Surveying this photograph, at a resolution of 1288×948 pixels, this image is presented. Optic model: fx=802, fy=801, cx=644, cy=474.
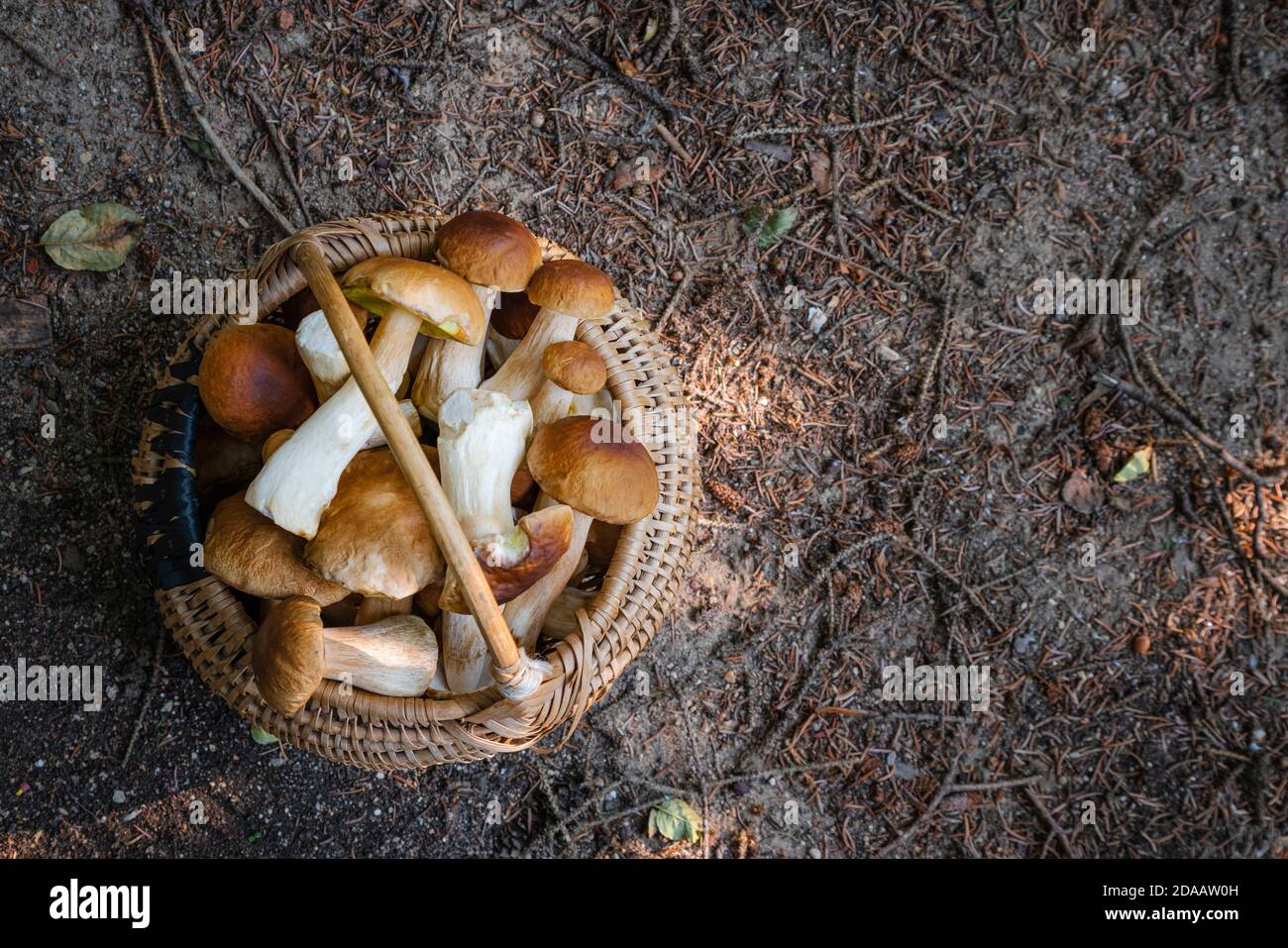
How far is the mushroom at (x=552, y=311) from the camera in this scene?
2252 mm

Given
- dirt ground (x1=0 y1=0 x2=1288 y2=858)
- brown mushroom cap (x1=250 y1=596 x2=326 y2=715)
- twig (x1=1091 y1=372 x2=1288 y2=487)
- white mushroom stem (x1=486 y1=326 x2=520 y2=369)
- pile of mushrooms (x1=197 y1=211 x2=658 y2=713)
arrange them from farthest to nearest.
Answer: twig (x1=1091 y1=372 x2=1288 y2=487)
dirt ground (x1=0 y1=0 x2=1288 y2=858)
white mushroom stem (x1=486 y1=326 x2=520 y2=369)
pile of mushrooms (x1=197 y1=211 x2=658 y2=713)
brown mushroom cap (x1=250 y1=596 x2=326 y2=715)

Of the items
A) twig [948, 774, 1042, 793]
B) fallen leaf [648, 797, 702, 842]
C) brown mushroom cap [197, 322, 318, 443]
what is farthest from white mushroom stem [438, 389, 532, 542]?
twig [948, 774, 1042, 793]

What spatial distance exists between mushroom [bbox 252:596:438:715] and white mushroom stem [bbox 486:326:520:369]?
0.89 meters

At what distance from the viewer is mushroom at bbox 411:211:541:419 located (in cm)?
223

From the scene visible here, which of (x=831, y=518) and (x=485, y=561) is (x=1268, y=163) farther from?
(x=485, y=561)

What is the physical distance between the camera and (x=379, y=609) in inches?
89.5

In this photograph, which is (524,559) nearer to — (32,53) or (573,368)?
(573,368)

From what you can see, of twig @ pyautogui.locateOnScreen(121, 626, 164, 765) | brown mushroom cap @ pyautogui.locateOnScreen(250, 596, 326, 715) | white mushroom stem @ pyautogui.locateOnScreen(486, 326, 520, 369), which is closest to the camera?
brown mushroom cap @ pyautogui.locateOnScreen(250, 596, 326, 715)

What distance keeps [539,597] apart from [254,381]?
0.99 meters

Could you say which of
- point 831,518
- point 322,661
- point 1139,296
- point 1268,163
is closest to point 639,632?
point 322,661

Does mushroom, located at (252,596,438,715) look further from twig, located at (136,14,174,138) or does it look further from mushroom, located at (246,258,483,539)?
twig, located at (136,14,174,138)

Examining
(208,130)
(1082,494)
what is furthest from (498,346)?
(1082,494)
